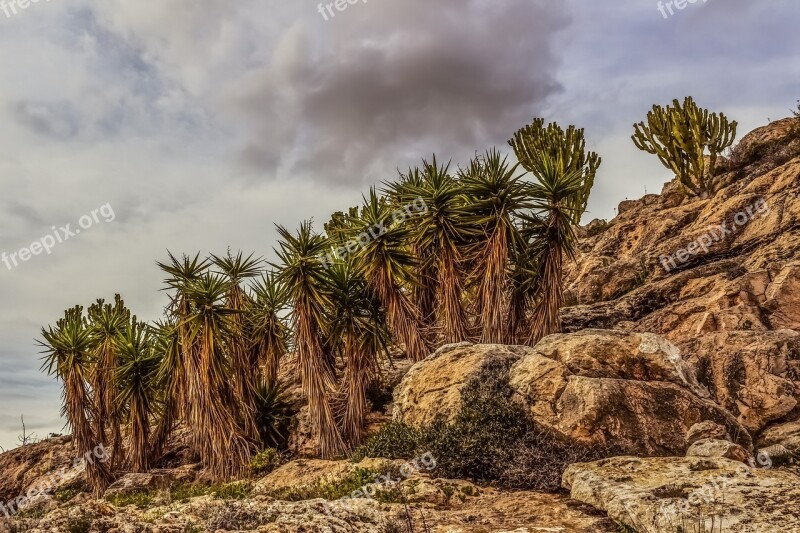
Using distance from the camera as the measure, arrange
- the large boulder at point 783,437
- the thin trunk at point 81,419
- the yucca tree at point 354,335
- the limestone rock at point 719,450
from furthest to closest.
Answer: the thin trunk at point 81,419, the yucca tree at point 354,335, the large boulder at point 783,437, the limestone rock at point 719,450

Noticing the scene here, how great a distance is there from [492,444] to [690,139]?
1936 centimetres

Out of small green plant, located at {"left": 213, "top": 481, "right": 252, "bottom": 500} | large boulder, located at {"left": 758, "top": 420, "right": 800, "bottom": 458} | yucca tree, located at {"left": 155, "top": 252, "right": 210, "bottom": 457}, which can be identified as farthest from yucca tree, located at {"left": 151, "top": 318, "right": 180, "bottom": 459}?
large boulder, located at {"left": 758, "top": 420, "right": 800, "bottom": 458}

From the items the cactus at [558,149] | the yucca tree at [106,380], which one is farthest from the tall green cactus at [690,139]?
the yucca tree at [106,380]

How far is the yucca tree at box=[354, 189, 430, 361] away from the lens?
14.1m

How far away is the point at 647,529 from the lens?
17.7 feet

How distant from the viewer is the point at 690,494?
18.7 ft

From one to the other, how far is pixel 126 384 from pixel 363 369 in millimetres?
7550

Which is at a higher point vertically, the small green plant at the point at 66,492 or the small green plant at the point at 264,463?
the small green plant at the point at 264,463

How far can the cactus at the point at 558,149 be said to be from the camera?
71.9 ft

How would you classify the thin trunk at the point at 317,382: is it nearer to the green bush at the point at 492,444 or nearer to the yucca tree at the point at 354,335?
the yucca tree at the point at 354,335

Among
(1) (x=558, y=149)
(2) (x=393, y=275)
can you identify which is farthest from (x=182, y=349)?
(1) (x=558, y=149)

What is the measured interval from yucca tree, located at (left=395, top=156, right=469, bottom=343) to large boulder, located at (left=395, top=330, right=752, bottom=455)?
2.65 meters

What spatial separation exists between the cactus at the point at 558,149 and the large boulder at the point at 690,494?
15.1m

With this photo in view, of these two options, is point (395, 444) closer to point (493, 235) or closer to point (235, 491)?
point (235, 491)
